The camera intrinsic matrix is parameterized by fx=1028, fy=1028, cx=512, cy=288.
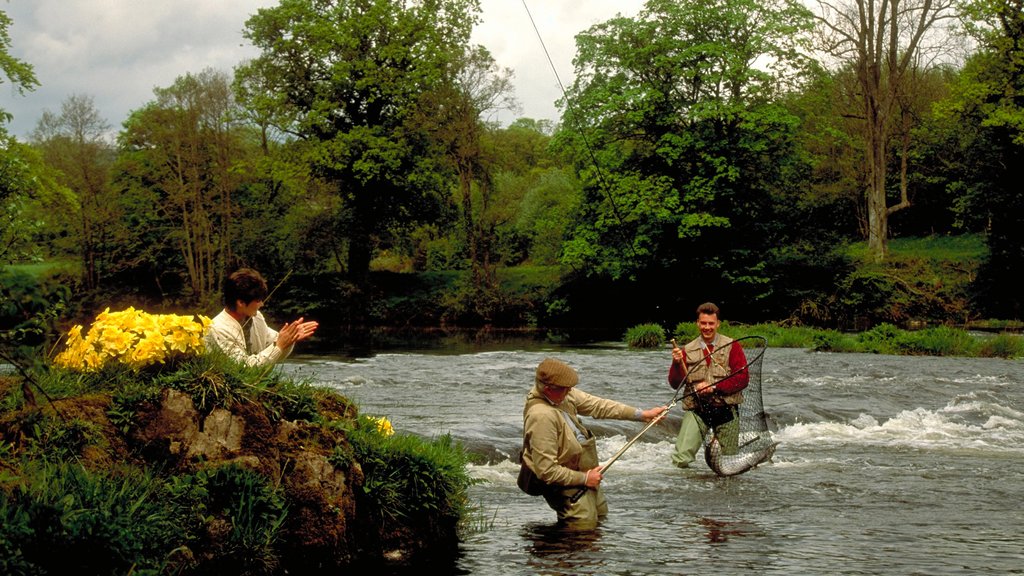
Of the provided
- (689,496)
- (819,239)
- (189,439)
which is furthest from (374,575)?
(819,239)

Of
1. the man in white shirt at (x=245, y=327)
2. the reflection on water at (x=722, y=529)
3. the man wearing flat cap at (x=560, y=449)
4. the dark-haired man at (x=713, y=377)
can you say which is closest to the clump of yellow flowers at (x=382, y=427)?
the man in white shirt at (x=245, y=327)

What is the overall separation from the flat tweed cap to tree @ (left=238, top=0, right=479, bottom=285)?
1609 inches

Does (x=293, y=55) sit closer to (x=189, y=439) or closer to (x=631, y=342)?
(x=631, y=342)

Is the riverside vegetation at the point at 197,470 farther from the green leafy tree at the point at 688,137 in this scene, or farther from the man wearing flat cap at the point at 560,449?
the green leafy tree at the point at 688,137

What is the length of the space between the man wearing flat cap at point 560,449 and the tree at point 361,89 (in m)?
40.7

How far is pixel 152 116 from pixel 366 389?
1284 inches

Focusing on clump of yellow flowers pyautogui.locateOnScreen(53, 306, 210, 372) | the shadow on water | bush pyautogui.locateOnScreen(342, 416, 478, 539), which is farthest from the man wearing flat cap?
the shadow on water

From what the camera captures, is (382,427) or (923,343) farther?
(923,343)

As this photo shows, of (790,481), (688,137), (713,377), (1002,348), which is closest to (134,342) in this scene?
(713,377)

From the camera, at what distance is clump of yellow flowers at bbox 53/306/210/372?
7262 mm

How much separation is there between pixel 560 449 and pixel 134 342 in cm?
332

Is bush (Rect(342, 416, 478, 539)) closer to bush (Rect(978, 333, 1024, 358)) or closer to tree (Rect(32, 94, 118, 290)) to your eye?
bush (Rect(978, 333, 1024, 358))

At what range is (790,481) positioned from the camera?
1136cm

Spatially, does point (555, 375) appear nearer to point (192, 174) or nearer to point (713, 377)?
point (713, 377)
